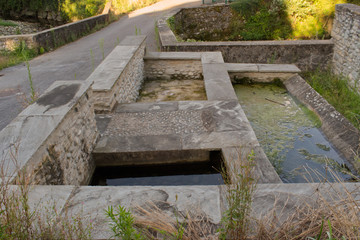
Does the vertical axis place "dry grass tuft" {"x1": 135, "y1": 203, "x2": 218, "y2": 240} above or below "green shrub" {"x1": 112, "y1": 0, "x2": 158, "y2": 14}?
below

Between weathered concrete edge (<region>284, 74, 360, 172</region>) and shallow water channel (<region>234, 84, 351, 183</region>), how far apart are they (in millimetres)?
109

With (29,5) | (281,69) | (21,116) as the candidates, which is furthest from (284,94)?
(29,5)

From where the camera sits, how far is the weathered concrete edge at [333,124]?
14.0ft

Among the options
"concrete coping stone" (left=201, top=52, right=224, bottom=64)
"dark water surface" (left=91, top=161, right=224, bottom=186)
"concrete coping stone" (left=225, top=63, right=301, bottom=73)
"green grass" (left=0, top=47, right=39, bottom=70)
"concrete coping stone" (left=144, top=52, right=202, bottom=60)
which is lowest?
"dark water surface" (left=91, top=161, right=224, bottom=186)

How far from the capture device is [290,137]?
477cm

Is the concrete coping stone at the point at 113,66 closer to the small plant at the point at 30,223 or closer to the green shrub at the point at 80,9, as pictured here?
the small plant at the point at 30,223

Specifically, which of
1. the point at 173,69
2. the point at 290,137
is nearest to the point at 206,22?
the point at 173,69

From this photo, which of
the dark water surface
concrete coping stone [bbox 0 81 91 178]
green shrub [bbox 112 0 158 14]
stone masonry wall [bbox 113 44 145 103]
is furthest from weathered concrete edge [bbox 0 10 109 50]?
the dark water surface

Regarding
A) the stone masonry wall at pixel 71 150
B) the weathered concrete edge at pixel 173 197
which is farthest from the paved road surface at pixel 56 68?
the weathered concrete edge at pixel 173 197

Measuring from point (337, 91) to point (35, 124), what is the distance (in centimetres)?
690

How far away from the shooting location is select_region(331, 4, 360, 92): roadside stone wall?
23.2 feet

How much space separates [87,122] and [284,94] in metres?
4.86

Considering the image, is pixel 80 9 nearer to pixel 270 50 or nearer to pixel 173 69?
pixel 173 69

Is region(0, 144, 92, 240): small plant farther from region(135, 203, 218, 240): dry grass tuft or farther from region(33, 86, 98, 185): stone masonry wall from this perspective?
region(33, 86, 98, 185): stone masonry wall
